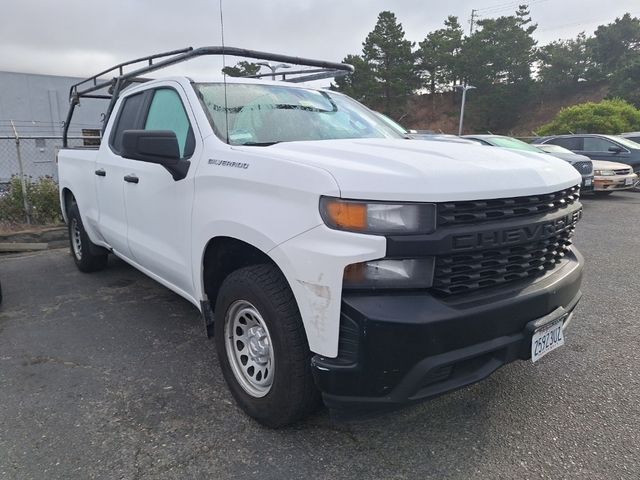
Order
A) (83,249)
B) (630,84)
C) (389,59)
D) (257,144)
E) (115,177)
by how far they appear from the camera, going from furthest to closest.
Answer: (389,59) → (630,84) → (83,249) → (115,177) → (257,144)

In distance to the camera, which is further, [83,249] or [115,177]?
[83,249]

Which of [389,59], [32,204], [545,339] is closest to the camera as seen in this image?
[545,339]

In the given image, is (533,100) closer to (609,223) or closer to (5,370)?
(609,223)

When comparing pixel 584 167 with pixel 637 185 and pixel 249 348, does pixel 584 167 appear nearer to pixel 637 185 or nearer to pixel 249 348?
pixel 637 185

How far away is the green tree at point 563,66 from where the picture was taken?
161 ft

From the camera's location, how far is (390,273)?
2008 mm

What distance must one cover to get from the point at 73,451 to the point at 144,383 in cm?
68

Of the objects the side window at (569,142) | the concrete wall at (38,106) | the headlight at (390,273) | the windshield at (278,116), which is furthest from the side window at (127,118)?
the concrete wall at (38,106)

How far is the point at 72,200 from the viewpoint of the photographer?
550 cm

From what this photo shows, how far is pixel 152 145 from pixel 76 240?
3.44m

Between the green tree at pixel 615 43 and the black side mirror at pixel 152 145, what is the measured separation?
54355mm

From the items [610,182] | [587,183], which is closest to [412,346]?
[587,183]

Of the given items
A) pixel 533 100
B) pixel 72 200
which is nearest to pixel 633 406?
pixel 72 200

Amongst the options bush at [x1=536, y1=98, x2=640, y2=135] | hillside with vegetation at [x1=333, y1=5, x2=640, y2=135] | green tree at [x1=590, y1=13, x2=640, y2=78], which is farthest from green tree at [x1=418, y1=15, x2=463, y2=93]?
bush at [x1=536, y1=98, x2=640, y2=135]
